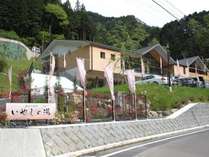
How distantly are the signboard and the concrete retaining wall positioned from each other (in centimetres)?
137

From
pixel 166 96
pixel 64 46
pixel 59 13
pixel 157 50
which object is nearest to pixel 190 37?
pixel 157 50

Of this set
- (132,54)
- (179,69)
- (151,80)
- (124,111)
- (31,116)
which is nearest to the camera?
(31,116)

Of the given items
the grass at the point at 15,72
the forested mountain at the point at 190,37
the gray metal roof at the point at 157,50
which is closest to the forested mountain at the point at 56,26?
the forested mountain at the point at 190,37

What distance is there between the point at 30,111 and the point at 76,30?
7144 centimetres

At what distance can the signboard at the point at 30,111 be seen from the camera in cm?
1531

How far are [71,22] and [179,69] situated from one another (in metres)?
30.2

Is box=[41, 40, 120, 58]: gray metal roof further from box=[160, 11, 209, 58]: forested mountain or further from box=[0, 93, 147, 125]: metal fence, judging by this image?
box=[0, 93, 147, 125]: metal fence

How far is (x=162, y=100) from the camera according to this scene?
1217 inches

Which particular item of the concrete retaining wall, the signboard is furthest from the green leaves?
the signboard

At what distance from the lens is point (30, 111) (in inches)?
619

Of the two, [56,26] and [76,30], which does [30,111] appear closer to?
[56,26]

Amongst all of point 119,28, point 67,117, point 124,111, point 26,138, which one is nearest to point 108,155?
point 26,138

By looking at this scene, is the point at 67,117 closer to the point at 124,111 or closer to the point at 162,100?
the point at 124,111

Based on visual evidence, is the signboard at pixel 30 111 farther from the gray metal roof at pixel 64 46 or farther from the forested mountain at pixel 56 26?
the forested mountain at pixel 56 26
